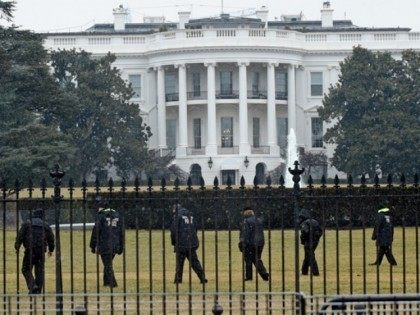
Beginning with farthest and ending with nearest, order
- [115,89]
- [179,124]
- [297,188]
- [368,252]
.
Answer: [179,124]
[115,89]
[368,252]
[297,188]

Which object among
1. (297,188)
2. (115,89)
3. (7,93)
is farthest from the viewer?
(115,89)

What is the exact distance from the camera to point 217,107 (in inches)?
4279

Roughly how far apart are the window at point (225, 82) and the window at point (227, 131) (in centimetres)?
159

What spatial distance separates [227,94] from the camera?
355 feet

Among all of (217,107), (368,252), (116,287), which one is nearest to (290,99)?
(217,107)

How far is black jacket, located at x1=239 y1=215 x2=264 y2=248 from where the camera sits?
29808mm

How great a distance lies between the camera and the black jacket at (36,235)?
2820 cm

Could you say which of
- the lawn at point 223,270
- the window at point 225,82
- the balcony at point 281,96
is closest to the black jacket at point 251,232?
the lawn at point 223,270

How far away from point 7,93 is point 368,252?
81.8 ft

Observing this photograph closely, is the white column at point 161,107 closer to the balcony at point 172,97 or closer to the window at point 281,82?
the balcony at point 172,97

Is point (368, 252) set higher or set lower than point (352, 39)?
lower

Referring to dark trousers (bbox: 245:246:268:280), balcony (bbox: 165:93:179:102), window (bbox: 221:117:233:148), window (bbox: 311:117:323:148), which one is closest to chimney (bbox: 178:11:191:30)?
balcony (bbox: 165:93:179:102)

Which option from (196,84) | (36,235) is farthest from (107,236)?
(196,84)

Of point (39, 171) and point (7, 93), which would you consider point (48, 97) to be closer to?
point (7, 93)
